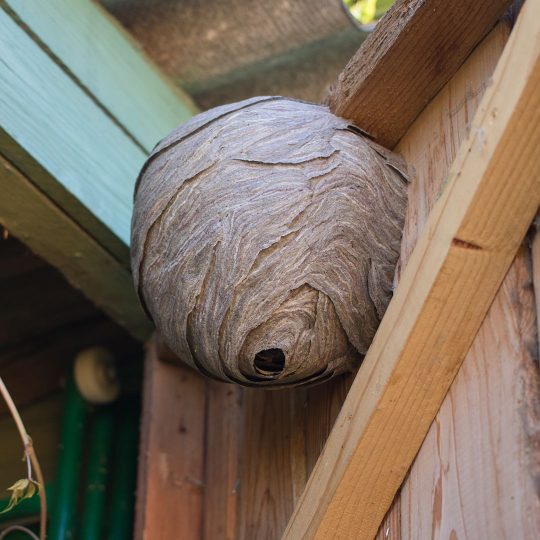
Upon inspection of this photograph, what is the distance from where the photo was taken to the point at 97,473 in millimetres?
2689

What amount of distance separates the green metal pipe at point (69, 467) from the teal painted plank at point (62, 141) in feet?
1.86

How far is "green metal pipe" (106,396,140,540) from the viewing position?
261 centimetres

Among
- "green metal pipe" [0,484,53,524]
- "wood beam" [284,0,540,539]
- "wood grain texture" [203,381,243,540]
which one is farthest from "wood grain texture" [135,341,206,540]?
"wood beam" [284,0,540,539]

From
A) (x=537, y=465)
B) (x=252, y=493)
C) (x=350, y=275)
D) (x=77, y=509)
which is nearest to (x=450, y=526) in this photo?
(x=537, y=465)

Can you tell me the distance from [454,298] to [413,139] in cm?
67

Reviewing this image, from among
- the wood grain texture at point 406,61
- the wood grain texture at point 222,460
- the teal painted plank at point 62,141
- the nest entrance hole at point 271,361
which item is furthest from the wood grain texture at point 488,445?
the teal painted plank at point 62,141

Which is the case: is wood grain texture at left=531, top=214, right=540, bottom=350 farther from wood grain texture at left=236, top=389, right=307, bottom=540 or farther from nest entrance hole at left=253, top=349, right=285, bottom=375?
wood grain texture at left=236, top=389, right=307, bottom=540

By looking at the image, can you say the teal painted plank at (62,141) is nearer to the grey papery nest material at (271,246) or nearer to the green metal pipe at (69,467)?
the grey papery nest material at (271,246)

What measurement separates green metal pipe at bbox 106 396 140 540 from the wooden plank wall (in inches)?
15.9

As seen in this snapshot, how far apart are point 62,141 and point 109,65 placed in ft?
1.37

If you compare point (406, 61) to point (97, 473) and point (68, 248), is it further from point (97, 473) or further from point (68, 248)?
point (97, 473)

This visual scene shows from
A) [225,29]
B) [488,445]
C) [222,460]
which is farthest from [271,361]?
[225,29]

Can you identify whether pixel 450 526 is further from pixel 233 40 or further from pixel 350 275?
pixel 233 40

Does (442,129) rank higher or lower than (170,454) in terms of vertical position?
higher
